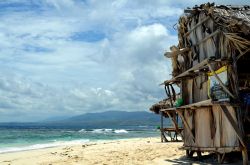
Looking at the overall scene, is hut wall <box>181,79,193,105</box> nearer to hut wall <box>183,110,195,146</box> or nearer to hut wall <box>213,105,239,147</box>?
hut wall <box>183,110,195,146</box>

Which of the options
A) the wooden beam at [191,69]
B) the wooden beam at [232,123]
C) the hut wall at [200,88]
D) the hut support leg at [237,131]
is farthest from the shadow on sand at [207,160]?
the wooden beam at [191,69]

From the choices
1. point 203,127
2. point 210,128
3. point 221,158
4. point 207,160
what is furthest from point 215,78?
point 207,160

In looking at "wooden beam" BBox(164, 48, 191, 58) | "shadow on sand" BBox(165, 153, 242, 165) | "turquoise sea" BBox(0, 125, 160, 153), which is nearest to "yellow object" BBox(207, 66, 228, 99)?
"shadow on sand" BBox(165, 153, 242, 165)

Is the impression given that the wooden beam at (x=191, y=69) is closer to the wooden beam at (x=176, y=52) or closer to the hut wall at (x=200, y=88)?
the hut wall at (x=200, y=88)

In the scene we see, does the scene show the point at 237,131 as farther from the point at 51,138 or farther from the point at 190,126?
the point at 51,138

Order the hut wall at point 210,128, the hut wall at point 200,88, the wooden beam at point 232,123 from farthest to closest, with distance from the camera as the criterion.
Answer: the hut wall at point 200,88 → the hut wall at point 210,128 → the wooden beam at point 232,123

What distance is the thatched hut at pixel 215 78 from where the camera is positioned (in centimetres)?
1197

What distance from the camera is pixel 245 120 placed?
496 inches

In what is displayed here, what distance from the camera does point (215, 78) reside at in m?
13.2

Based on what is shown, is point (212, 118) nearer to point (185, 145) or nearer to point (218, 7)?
point (185, 145)

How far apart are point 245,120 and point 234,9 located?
12.2 feet

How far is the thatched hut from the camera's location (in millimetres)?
11969

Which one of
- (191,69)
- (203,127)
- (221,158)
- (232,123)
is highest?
(191,69)

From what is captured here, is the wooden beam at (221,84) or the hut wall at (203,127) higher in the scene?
the wooden beam at (221,84)
